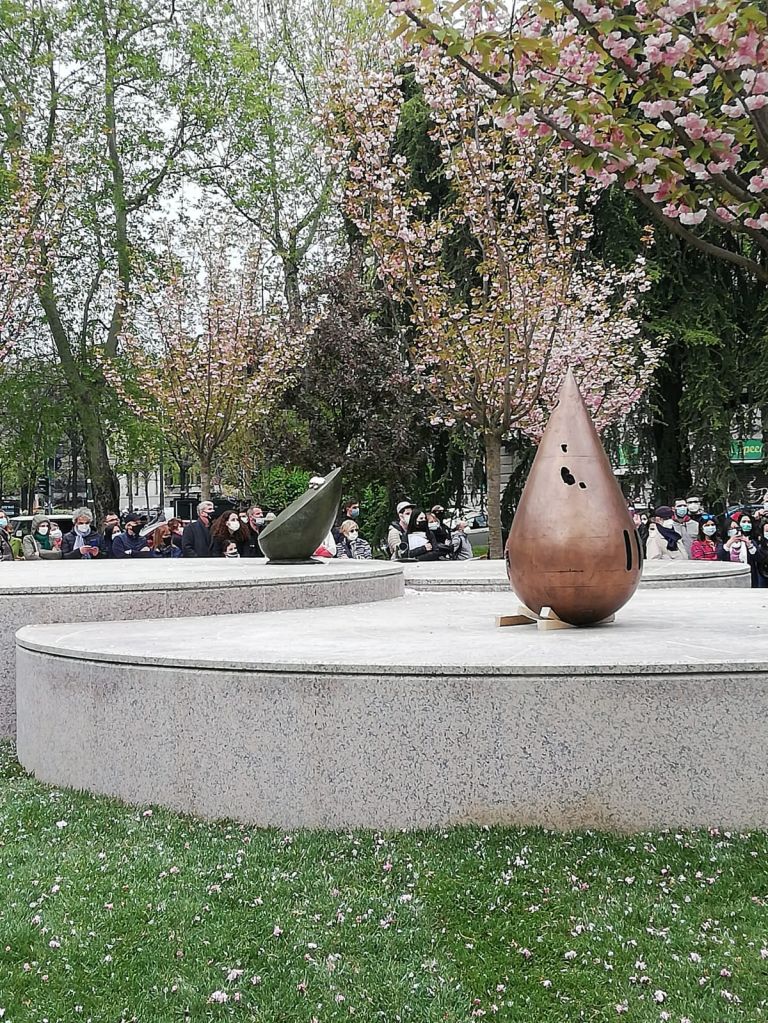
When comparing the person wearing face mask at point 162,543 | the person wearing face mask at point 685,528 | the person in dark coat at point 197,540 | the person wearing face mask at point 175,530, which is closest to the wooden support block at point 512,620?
the person in dark coat at point 197,540

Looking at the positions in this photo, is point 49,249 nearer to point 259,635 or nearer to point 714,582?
point 714,582

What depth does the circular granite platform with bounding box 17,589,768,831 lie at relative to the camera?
206 inches

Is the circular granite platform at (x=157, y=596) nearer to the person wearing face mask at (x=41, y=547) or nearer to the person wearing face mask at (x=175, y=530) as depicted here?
the person wearing face mask at (x=175, y=530)

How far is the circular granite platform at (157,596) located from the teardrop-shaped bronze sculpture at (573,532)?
288 cm

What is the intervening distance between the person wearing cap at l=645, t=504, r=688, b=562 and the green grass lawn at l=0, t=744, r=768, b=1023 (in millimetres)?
12240

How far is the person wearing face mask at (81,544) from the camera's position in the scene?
1770 cm

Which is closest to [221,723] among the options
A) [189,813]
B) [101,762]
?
[189,813]

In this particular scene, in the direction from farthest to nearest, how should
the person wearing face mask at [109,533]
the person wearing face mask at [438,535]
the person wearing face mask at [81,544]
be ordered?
the person wearing face mask at [109,533]
the person wearing face mask at [438,535]
the person wearing face mask at [81,544]

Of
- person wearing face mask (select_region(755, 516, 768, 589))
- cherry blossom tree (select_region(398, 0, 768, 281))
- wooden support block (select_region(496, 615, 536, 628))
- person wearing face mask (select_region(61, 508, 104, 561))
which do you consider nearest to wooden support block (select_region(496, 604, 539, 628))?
wooden support block (select_region(496, 615, 536, 628))

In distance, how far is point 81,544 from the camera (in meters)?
18.5

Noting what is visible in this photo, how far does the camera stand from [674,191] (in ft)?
20.9

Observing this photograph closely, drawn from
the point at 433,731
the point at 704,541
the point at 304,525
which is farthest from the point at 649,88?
the point at 704,541

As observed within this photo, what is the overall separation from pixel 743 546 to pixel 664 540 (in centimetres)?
126

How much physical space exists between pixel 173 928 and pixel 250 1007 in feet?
2.28
